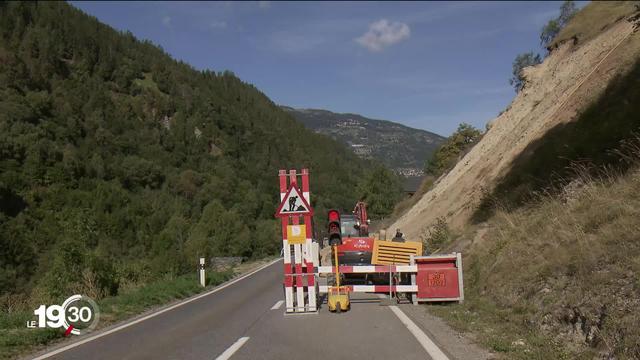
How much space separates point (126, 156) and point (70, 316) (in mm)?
132966

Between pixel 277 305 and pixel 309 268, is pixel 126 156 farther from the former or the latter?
pixel 309 268

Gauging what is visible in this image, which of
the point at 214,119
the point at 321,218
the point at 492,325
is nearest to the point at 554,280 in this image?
the point at 492,325

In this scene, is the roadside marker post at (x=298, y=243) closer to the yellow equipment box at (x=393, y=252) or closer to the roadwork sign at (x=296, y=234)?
the roadwork sign at (x=296, y=234)

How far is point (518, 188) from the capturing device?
56.0ft

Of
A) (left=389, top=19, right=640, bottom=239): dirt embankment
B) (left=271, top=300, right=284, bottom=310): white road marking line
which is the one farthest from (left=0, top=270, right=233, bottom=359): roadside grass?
(left=389, top=19, right=640, bottom=239): dirt embankment

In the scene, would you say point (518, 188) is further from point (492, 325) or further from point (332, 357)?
point (332, 357)

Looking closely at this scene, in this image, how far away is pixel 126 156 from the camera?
138 meters

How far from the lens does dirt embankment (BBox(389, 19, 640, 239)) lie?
20.3m

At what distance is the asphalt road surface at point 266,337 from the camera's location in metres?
7.34

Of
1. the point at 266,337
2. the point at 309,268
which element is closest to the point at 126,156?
the point at 309,268

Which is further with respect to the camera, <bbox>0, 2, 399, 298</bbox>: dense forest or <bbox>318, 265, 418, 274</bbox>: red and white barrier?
<bbox>0, 2, 399, 298</bbox>: dense forest

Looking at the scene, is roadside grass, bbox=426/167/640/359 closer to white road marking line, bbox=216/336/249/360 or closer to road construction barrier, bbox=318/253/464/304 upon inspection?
road construction barrier, bbox=318/253/464/304

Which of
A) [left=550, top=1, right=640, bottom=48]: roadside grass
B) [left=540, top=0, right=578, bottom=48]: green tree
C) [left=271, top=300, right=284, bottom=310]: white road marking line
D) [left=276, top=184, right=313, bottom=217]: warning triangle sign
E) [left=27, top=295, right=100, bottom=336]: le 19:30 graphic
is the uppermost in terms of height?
[left=540, top=0, right=578, bottom=48]: green tree

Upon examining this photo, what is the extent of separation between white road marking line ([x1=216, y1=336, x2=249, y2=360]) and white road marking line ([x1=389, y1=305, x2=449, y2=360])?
2.54 m
